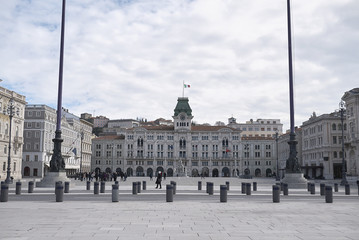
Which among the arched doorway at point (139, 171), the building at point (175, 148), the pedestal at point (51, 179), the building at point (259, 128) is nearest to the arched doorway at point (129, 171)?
the building at point (175, 148)

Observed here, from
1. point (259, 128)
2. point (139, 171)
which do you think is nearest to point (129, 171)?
point (139, 171)

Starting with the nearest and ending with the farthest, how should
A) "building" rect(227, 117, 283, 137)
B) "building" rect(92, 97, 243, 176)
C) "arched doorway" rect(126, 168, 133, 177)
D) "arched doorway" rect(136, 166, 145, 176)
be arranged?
"building" rect(92, 97, 243, 176) → "arched doorway" rect(136, 166, 145, 176) → "arched doorway" rect(126, 168, 133, 177) → "building" rect(227, 117, 283, 137)

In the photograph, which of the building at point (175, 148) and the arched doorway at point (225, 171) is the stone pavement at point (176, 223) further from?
the building at point (175, 148)

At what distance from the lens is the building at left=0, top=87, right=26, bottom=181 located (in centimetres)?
5750

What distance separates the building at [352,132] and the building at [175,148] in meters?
51.1

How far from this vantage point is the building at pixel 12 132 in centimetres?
5750

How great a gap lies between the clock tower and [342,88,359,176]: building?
57.6m

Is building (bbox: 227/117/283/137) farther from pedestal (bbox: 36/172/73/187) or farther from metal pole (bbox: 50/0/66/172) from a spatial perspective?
pedestal (bbox: 36/172/73/187)

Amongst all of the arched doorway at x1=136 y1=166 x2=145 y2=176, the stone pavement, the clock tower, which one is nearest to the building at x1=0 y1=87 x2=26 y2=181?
the stone pavement

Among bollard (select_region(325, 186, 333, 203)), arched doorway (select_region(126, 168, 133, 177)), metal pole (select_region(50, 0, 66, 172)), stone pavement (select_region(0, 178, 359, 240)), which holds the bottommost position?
arched doorway (select_region(126, 168, 133, 177))

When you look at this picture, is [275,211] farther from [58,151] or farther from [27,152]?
[27,152]

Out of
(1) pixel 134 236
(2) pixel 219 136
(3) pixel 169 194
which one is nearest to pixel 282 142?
(2) pixel 219 136

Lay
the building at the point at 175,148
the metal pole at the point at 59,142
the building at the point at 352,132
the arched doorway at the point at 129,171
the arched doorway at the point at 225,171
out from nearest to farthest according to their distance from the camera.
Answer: the metal pole at the point at 59,142 < the building at the point at 352,132 < the arched doorway at the point at 225,171 < the building at the point at 175,148 < the arched doorway at the point at 129,171

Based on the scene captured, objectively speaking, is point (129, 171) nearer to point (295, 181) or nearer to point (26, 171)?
point (26, 171)
